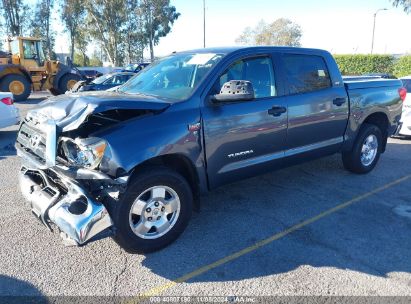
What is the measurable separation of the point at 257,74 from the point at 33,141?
8.44ft

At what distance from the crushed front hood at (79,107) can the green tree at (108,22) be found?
47.0m

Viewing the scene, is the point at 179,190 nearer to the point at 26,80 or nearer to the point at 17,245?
the point at 17,245

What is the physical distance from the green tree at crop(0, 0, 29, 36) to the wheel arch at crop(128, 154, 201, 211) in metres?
55.0

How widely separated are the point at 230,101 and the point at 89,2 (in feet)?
159

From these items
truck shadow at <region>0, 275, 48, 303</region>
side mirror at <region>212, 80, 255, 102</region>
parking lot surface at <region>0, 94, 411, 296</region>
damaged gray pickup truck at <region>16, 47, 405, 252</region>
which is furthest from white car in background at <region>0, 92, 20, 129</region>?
side mirror at <region>212, 80, 255, 102</region>

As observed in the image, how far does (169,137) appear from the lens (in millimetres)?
3293

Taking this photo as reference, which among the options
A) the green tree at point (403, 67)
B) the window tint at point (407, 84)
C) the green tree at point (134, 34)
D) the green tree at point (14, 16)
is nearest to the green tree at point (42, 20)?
the green tree at point (14, 16)

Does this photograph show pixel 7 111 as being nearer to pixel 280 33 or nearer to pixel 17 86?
pixel 17 86

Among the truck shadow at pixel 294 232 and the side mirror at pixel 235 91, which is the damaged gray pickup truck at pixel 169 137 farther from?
the truck shadow at pixel 294 232

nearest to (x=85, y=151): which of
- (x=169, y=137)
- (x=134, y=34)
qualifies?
(x=169, y=137)

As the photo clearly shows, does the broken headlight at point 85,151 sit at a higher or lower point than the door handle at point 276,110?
lower

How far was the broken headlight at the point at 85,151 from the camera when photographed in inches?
117

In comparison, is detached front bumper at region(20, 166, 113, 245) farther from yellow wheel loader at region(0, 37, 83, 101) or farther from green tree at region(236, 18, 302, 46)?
green tree at region(236, 18, 302, 46)

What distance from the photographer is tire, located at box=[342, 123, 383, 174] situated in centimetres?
550
